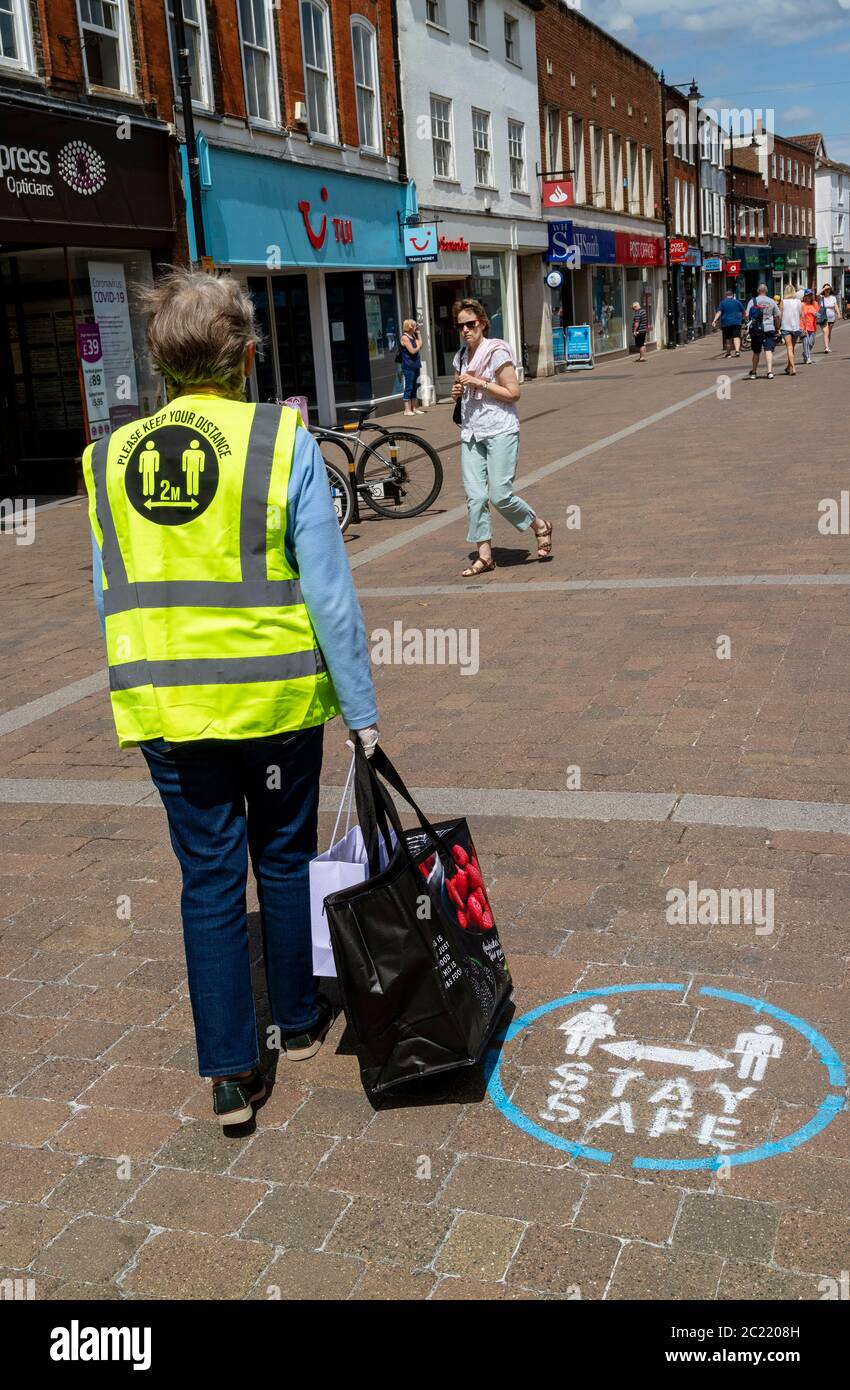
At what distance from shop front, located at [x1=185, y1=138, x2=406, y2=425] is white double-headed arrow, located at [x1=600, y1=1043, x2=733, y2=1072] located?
17.5 meters

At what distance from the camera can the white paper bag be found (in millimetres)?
3195

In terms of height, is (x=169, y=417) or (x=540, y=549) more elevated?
(x=169, y=417)

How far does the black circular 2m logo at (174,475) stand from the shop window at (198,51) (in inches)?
690

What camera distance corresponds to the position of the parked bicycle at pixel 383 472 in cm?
1148

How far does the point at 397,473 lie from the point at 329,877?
9048mm

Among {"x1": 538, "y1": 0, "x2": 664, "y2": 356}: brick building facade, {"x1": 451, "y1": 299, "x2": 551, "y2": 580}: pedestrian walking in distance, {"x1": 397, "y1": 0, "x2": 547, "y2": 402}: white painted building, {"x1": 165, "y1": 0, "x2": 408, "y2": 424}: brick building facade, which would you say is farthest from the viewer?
{"x1": 538, "y1": 0, "x2": 664, "y2": 356}: brick building facade

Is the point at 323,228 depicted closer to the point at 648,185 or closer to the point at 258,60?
the point at 258,60

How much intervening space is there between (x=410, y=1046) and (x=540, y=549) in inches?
274

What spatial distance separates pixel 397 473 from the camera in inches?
469

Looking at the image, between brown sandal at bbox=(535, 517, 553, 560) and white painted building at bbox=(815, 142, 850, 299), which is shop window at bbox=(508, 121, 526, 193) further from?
white painted building at bbox=(815, 142, 850, 299)

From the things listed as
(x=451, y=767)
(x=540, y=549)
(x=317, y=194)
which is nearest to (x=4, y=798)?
(x=451, y=767)

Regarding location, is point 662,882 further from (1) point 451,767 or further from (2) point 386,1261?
(2) point 386,1261

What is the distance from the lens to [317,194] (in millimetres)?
22422

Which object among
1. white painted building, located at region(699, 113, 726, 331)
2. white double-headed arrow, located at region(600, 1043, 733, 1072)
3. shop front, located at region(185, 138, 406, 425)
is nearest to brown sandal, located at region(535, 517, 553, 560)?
white double-headed arrow, located at region(600, 1043, 733, 1072)
